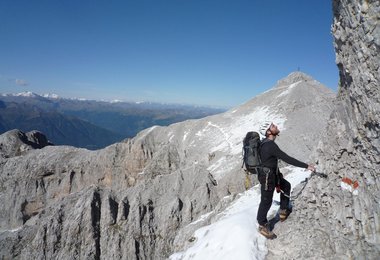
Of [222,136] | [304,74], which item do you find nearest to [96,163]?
[222,136]

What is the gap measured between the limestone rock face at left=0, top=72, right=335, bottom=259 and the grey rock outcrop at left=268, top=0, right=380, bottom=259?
15797mm

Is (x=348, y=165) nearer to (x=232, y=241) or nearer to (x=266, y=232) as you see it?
(x=266, y=232)

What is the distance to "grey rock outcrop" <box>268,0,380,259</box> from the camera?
28.2 ft

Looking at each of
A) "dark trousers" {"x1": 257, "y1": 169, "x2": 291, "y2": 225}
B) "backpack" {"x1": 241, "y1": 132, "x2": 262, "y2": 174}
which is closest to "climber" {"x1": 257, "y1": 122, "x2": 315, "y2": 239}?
"dark trousers" {"x1": 257, "y1": 169, "x2": 291, "y2": 225}

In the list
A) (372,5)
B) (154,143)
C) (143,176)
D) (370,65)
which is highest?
(372,5)

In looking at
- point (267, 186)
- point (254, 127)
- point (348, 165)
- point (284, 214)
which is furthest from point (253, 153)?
point (254, 127)

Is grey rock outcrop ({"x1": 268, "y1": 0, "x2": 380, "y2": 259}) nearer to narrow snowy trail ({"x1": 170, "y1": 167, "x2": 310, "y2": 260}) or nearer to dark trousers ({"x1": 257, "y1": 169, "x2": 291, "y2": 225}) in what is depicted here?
narrow snowy trail ({"x1": 170, "y1": 167, "x2": 310, "y2": 260})

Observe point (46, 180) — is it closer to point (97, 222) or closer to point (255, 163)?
point (97, 222)

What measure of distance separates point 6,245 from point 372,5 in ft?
186

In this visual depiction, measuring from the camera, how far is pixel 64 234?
45219 millimetres

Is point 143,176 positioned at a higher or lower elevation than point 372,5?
lower

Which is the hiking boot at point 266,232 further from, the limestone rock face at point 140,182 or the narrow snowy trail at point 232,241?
the limestone rock face at point 140,182

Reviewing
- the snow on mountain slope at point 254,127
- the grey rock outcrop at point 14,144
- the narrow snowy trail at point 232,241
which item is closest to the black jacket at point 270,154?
the narrow snowy trail at point 232,241

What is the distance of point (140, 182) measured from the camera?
52.4 m
